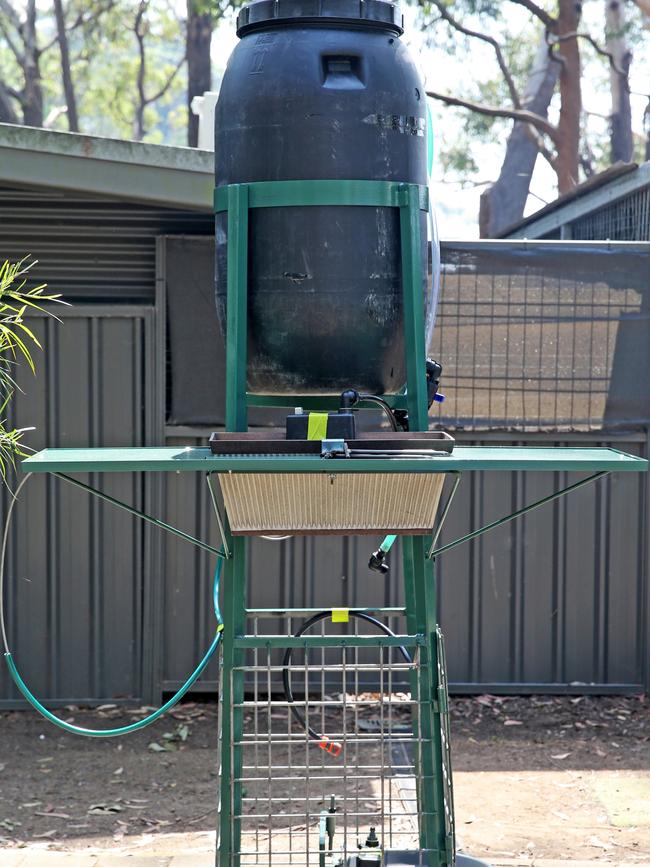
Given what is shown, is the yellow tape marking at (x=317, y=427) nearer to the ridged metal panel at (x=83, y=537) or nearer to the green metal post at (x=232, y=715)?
the green metal post at (x=232, y=715)

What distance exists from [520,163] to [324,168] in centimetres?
1860

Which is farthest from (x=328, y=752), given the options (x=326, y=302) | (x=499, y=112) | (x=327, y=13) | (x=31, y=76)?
(x=31, y=76)

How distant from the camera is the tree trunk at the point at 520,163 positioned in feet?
68.5

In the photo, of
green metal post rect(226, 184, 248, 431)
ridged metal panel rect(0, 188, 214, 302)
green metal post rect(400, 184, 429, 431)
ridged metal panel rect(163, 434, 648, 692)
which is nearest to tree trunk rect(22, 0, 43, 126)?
ridged metal panel rect(0, 188, 214, 302)

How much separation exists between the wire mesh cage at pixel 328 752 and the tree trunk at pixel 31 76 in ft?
62.7

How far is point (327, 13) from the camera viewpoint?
11.3 feet

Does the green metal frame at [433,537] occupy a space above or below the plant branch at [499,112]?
below

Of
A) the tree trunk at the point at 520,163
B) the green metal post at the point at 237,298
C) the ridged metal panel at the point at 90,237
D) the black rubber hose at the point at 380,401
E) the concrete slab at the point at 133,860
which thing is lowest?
the concrete slab at the point at 133,860

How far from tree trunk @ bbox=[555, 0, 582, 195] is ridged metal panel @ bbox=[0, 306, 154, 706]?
1339 cm

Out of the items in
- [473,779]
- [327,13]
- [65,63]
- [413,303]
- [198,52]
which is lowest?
[473,779]

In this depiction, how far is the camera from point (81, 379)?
6359mm

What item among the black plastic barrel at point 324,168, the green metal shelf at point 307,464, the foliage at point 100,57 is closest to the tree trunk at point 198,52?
the foliage at point 100,57

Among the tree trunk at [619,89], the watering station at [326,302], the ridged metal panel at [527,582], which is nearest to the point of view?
the watering station at [326,302]

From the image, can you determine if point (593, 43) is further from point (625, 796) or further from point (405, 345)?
point (405, 345)
